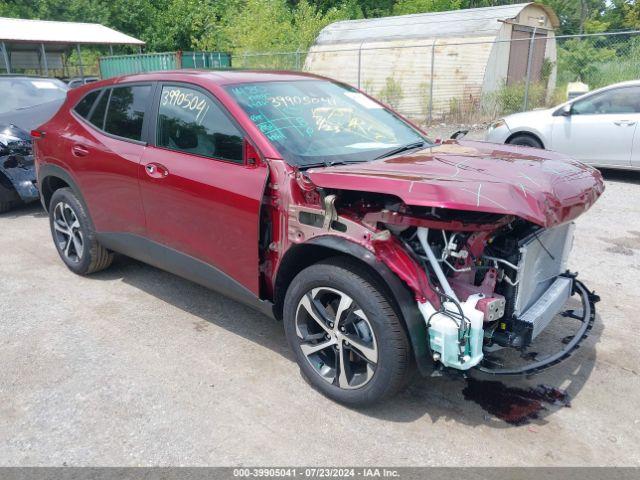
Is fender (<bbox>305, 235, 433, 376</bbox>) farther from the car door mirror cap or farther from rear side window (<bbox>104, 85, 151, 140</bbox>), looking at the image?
rear side window (<bbox>104, 85, 151, 140</bbox>)

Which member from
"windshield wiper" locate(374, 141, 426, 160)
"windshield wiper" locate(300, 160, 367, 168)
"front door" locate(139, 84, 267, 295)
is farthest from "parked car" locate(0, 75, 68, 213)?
"windshield wiper" locate(374, 141, 426, 160)

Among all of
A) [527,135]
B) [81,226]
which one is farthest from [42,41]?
[81,226]

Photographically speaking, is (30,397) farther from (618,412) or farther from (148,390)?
(618,412)

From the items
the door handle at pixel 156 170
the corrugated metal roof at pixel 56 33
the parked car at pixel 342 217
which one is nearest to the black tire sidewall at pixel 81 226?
the parked car at pixel 342 217

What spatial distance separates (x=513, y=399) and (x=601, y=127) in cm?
645

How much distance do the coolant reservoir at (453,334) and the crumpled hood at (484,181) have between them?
1.76 ft

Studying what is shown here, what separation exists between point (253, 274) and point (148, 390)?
0.93m

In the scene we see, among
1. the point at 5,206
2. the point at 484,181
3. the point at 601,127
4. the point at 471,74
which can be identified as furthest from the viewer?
the point at 471,74

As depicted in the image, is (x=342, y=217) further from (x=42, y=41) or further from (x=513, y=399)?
(x=42, y=41)

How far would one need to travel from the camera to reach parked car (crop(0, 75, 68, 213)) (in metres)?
6.84

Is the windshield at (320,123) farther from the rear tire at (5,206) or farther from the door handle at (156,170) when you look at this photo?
the rear tire at (5,206)

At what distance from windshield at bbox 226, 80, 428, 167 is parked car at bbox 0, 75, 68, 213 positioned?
4.53m

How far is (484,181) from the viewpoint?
2.57 metres

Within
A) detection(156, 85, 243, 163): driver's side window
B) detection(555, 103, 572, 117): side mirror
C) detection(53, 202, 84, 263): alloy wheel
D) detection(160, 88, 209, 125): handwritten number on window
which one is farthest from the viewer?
detection(555, 103, 572, 117): side mirror
